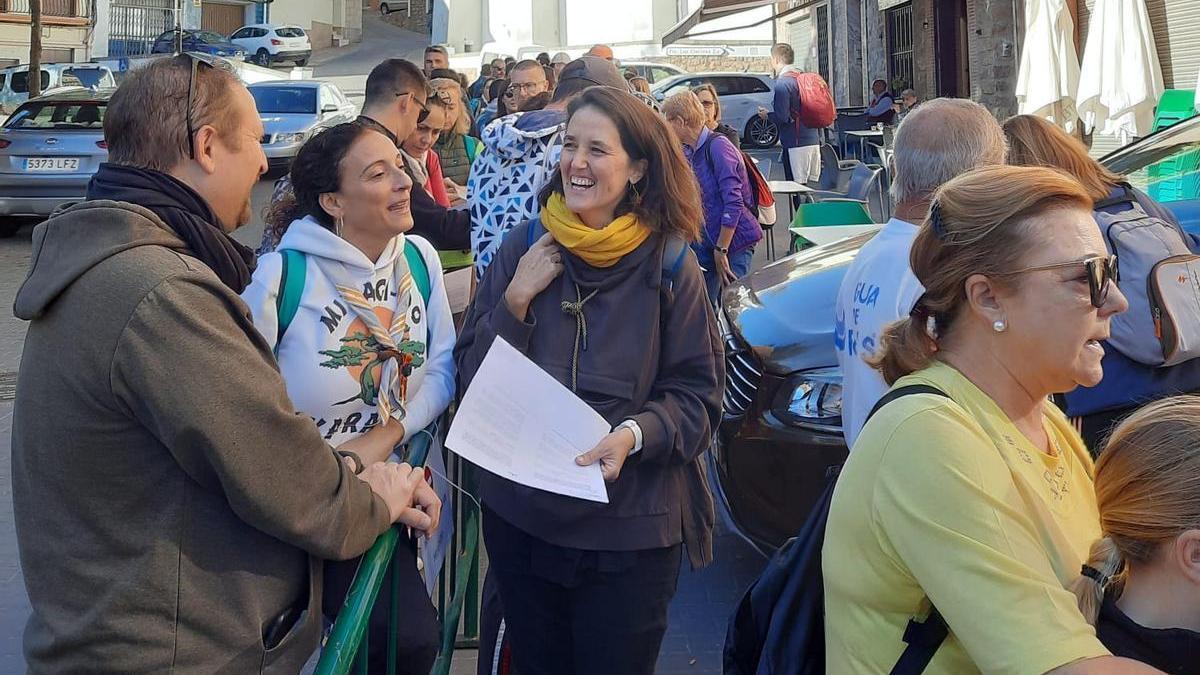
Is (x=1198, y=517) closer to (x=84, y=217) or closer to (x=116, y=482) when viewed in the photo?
(x=116, y=482)

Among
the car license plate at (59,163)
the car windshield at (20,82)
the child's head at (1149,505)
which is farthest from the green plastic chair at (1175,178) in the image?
the car windshield at (20,82)

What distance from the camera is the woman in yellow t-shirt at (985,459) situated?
1.64 metres

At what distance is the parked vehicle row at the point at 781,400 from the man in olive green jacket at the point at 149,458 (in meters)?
2.51

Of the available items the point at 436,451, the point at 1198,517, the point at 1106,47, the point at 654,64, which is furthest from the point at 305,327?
the point at 654,64

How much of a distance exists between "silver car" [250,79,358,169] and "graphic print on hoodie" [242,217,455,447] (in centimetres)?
1683

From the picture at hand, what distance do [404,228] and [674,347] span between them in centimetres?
80

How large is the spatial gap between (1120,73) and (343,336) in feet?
36.5

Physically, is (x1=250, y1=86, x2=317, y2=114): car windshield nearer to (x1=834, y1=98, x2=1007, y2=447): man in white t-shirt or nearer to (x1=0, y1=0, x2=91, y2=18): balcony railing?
(x1=834, y1=98, x2=1007, y2=447): man in white t-shirt

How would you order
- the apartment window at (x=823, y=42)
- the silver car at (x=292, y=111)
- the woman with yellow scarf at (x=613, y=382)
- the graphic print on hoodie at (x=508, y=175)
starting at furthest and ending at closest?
the apartment window at (x=823, y=42)
the silver car at (x=292, y=111)
the graphic print on hoodie at (x=508, y=175)
the woman with yellow scarf at (x=613, y=382)

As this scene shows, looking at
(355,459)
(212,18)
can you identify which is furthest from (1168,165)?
(212,18)

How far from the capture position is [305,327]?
2996 millimetres

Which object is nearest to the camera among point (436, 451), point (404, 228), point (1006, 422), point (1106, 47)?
point (1006, 422)

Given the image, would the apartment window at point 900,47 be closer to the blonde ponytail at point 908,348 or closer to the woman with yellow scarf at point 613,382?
the woman with yellow scarf at point 613,382

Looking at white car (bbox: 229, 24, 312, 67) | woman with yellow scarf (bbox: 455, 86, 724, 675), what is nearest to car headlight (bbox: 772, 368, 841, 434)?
woman with yellow scarf (bbox: 455, 86, 724, 675)
